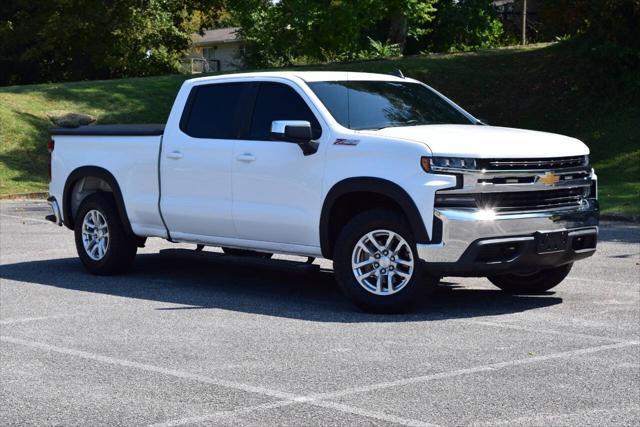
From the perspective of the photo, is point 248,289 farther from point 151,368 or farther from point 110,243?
point 151,368

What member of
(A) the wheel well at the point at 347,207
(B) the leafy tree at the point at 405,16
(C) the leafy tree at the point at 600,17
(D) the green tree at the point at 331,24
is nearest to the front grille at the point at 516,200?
(A) the wheel well at the point at 347,207

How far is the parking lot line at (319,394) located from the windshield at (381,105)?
3.16 meters

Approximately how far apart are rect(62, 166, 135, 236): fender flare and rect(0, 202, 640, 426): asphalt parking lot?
1.95ft

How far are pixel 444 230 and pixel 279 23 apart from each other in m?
38.8

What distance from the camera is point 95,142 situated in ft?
42.3

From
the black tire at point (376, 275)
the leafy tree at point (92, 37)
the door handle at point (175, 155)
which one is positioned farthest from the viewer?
the leafy tree at point (92, 37)

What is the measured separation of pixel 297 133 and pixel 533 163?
77.1 inches

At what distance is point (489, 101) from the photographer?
3484 centimetres

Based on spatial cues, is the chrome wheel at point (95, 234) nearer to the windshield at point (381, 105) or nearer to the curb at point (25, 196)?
the windshield at point (381, 105)

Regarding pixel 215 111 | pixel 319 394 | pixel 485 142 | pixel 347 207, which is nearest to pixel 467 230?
pixel 485 142

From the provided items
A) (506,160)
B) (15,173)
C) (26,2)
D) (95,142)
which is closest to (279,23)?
(26,2)

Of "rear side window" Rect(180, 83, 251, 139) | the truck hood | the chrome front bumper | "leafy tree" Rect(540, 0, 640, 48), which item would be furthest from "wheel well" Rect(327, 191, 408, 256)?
"leafy tree" Rect(540, 0, 640, 48)

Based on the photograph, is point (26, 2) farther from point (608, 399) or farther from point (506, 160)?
point (608, 399)

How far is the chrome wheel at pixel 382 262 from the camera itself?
33.0 ft
